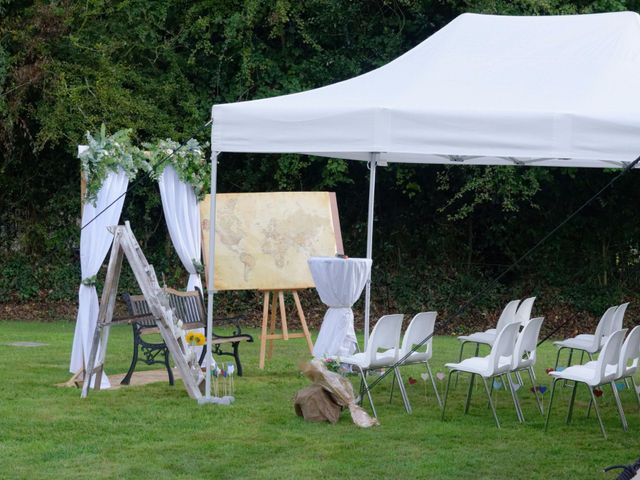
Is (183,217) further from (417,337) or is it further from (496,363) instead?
(496,363)

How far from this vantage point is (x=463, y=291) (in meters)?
16.4

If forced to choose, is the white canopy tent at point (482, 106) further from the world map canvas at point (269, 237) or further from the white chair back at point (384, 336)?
the world map canvas at point (269, 237)

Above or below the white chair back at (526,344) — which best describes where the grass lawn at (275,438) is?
below

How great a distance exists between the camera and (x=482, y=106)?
24.5 feet

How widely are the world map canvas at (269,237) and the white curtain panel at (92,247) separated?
1598 millimetres

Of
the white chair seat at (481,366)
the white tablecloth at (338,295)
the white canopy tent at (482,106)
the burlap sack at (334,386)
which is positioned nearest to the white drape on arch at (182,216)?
the white tablecloth at (338,295)

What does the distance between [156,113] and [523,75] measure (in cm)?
878

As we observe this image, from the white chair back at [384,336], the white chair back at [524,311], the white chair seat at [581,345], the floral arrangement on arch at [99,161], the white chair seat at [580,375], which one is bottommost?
the white chair seat at [580,375]

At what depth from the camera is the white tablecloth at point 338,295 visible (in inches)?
368

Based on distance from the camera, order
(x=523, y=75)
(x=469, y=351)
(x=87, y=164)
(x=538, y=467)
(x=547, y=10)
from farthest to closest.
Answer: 1. (x=547, y=10)
2. (x=469, y=351)
3. (x=87, y=164)
4. (x=523, y=75)
5. (x=538, y=467)

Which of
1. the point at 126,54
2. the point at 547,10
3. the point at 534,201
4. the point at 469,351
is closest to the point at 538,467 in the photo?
the point at 469,351

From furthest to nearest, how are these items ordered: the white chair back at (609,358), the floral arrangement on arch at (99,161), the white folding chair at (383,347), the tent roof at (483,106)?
the floral arrangement on arch at (99,161) < the white folding chair at (383,347) < the tent roof at (483,106) < the white chair back at (609,358)

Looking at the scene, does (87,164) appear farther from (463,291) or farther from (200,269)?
(463,291)

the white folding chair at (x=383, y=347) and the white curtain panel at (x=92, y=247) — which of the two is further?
the white curtain panel at (x=92, y=247)
